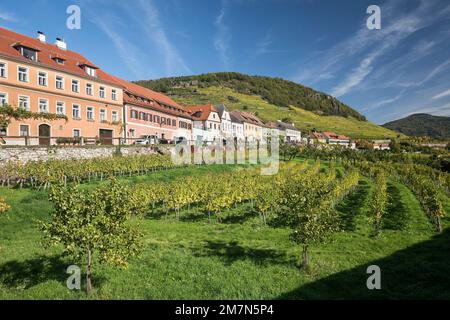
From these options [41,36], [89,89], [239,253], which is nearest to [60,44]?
[41,36]

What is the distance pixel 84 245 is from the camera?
10.1 meters

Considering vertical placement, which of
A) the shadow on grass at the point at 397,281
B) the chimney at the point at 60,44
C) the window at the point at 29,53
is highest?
the chimney at the point at 60,44

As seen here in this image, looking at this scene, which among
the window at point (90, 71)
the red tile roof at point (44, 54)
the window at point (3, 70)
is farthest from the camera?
the window at point (90, 71)

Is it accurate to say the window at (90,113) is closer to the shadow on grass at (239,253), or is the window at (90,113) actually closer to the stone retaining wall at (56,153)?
the stone retaining wall at (56,153)

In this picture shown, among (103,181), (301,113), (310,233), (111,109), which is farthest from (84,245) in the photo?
(301,113)


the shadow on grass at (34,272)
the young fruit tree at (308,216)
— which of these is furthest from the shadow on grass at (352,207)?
the shadow on grass at (34,272)

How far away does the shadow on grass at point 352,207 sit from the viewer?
21.4 metres

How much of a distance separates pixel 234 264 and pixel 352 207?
1724 centimetres

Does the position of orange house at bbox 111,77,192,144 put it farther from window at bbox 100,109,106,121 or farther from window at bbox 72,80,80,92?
window at bbox 72,80,80,92

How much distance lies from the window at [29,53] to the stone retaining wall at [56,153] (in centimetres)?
1162

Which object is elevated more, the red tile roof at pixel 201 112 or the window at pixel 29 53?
the window at pixel 29 53

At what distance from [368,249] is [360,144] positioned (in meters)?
100

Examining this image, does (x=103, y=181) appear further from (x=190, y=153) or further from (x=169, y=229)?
(x=190, y=153)

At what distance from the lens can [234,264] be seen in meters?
13.4
